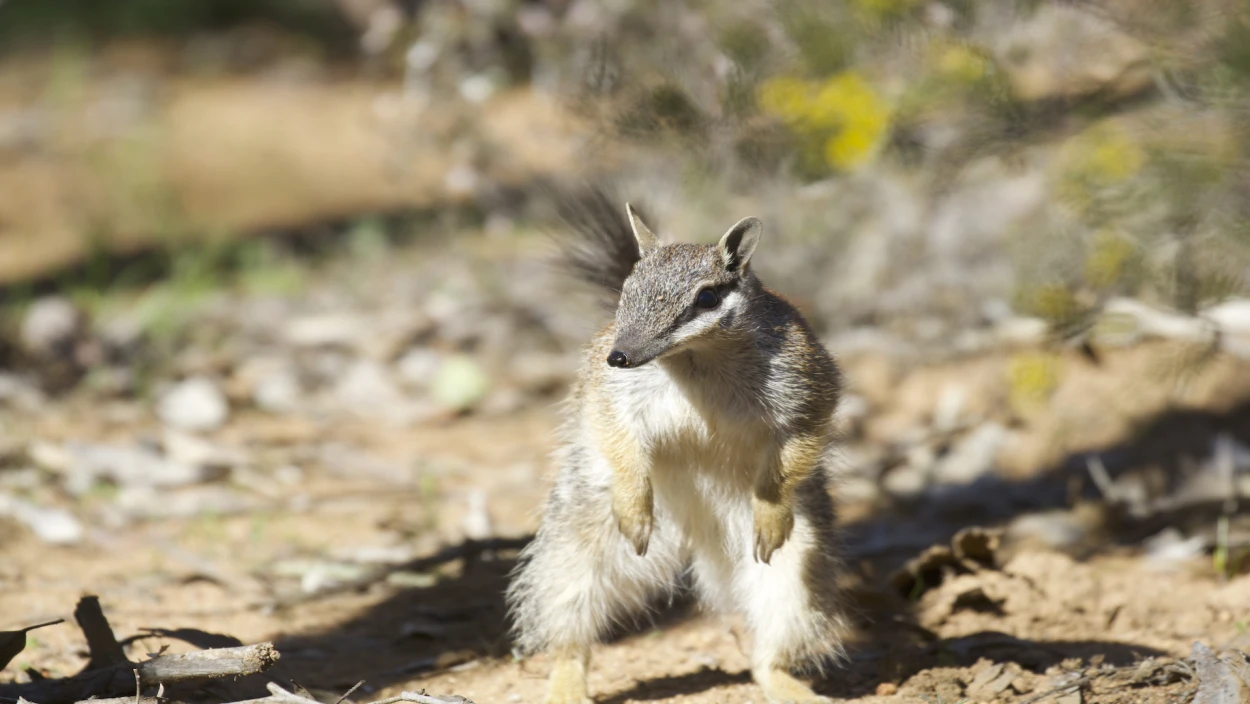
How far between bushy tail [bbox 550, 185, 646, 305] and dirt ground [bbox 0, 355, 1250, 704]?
949 millimetres

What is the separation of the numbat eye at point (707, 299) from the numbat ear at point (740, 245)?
0.13 m

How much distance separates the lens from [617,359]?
3.24 metres

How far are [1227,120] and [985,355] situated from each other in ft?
7.88

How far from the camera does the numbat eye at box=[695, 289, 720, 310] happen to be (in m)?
3.54

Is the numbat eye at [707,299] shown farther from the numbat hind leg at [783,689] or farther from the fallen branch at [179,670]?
the fallen branch at [179,670]

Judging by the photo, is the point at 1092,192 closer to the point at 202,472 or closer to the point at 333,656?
the point at 333,656

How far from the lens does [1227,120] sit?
4.70 meters

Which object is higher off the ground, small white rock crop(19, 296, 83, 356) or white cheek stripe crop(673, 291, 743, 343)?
small white rock crop(19, 296, 83, 356)

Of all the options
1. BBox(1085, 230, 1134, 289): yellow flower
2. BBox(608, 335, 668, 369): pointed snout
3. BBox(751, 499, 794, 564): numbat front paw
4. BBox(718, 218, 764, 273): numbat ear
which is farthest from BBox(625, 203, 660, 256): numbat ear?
BBox(1085, 230, 1134, 289): yellow flower

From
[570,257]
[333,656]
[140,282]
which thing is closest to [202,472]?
[333,656]

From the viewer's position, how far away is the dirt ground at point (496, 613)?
399cm

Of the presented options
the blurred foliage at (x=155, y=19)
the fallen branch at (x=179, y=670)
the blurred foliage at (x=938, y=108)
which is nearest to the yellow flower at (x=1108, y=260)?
the blurred foliage at (x=938, y=108)

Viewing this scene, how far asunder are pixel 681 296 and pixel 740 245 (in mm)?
330

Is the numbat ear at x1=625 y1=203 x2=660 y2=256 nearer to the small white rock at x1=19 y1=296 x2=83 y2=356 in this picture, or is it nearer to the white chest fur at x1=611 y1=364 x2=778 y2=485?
the white chest fur at x1=611 y1=364 x2=778 y2=485
